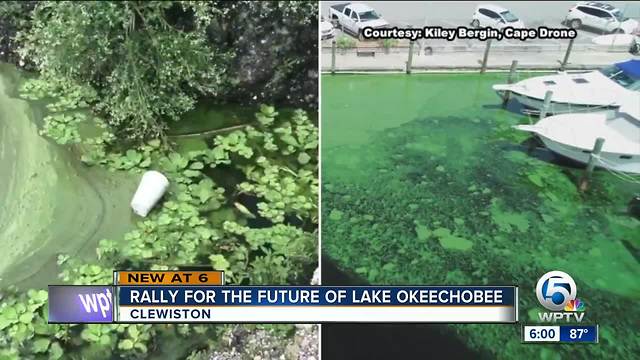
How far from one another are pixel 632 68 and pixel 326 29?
135cm

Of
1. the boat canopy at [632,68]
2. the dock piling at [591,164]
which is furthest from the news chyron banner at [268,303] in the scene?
the boat canopy at [632,68]

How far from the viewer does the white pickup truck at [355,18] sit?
2.99 meters

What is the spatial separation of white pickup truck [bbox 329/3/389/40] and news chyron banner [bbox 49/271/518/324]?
3.75 ft

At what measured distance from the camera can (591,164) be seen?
299cm

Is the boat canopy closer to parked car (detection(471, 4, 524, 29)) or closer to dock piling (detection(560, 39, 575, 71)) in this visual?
dock piling (detection(560, 39, 575, 71))

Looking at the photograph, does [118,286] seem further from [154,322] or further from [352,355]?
[352,355]

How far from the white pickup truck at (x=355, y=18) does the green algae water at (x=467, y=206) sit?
0.22 metres

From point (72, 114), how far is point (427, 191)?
73.2 inches

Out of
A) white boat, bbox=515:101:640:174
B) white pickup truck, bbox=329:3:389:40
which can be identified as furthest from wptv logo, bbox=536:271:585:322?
white pickup truck, bbox=329:3:389:40

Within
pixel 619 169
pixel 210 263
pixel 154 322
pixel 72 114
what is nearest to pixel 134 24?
pixel 72 114

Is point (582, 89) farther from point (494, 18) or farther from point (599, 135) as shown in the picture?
point (494, 18)

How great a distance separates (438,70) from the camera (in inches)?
123

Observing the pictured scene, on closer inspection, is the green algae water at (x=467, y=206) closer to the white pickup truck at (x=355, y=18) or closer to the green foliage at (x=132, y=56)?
the white pickup truck at (x=355, y=18)

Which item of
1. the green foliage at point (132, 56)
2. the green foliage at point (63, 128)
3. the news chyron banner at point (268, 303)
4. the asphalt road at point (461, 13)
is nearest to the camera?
the news chyron banner at point (268, 303)
